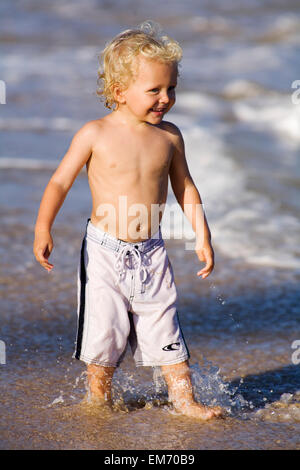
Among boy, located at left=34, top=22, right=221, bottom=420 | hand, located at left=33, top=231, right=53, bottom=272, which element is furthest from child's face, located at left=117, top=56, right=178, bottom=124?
hand, located at left=33, top=231, right=53, bottom=272

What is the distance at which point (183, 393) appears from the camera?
2.77 meters

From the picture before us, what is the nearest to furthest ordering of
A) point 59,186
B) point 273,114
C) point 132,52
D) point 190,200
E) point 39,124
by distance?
point 132,52, point 59,186, point 190,200, point 39,124, point 273,114

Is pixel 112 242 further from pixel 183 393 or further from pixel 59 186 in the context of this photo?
pixel 183 393

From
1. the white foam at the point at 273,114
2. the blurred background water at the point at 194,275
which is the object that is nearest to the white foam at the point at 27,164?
the blurred background water at the point at 194,275

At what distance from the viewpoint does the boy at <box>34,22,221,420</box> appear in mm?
2695

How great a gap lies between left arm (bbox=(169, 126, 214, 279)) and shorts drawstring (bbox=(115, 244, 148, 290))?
0.24m

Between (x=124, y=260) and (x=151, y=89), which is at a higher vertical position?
(x=151, y=89)

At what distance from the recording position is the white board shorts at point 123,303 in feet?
8.97

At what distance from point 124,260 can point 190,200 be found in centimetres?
42

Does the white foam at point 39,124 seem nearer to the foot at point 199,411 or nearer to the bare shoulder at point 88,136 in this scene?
the bare shoulder at point 88,136

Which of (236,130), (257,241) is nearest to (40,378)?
(257,241)

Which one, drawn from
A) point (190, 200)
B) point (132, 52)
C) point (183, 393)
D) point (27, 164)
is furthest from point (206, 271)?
point (27, 164)

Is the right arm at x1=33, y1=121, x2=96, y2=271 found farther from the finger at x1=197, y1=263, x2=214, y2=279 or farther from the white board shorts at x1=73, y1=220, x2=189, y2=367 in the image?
the finger at x1=197, y1=263, x2=214, y2=279
